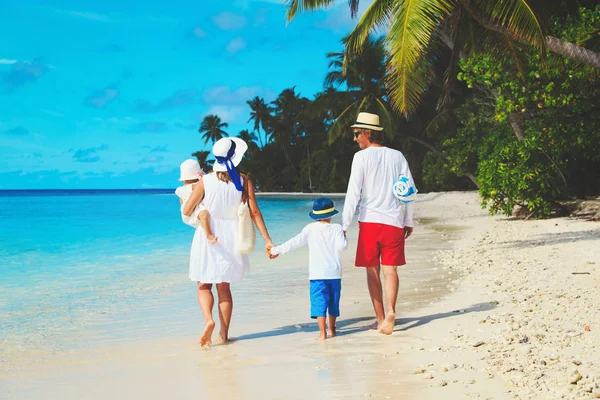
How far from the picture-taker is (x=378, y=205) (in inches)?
194

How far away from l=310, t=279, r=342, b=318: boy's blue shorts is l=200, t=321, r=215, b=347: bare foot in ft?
2.50

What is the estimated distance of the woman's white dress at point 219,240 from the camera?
15.6 ft

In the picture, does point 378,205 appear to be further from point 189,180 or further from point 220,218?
point 189,180

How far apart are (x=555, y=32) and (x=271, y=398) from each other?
898 centimetres

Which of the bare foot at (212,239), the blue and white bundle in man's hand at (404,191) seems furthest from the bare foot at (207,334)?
the blue and white bundle in man's hand at (404,191)

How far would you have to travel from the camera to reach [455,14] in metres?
9.23

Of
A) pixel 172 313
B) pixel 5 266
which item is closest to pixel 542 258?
pixel 172 313

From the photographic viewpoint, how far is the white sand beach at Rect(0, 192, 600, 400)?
3.55 meters

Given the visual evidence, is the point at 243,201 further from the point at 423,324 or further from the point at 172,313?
the point at 172,313

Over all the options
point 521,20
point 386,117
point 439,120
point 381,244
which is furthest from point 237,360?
point 386,117

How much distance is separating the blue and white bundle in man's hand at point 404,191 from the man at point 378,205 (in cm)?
4

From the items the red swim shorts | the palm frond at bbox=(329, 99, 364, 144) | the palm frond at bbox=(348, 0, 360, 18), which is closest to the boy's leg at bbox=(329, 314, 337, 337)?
the red swim shorts

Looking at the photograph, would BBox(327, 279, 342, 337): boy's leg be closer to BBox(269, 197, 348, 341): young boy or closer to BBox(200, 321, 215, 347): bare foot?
BBox(269, 197, 348, 341): young boy

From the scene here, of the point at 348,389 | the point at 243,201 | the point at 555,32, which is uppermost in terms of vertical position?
the point at 555,32
